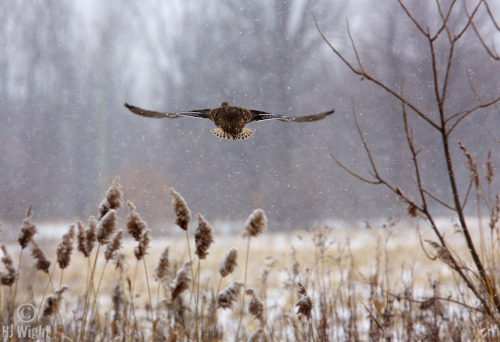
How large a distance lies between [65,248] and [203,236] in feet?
1.64

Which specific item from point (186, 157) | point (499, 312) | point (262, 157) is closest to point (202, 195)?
point (186, 157)

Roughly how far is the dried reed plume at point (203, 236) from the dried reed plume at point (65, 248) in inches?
17.8

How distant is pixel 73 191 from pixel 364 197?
4013 mm

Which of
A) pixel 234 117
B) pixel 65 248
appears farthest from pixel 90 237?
pixel 234 117

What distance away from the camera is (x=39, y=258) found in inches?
48.6

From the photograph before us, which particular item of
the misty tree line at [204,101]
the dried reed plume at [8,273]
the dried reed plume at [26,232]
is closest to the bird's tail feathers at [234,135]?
the dried reed plume at [26,232]

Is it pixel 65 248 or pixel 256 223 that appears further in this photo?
pixel 65 248

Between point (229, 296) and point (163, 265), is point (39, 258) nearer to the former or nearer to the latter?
point (163, 265)

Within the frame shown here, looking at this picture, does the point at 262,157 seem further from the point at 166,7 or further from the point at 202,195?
the point at 166,7

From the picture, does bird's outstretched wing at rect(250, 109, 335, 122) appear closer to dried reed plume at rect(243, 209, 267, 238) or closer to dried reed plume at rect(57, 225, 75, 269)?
dried reed plume at rect(243, 209, 267, 238)

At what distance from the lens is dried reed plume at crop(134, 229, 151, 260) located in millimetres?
1115

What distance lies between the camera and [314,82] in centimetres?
535
